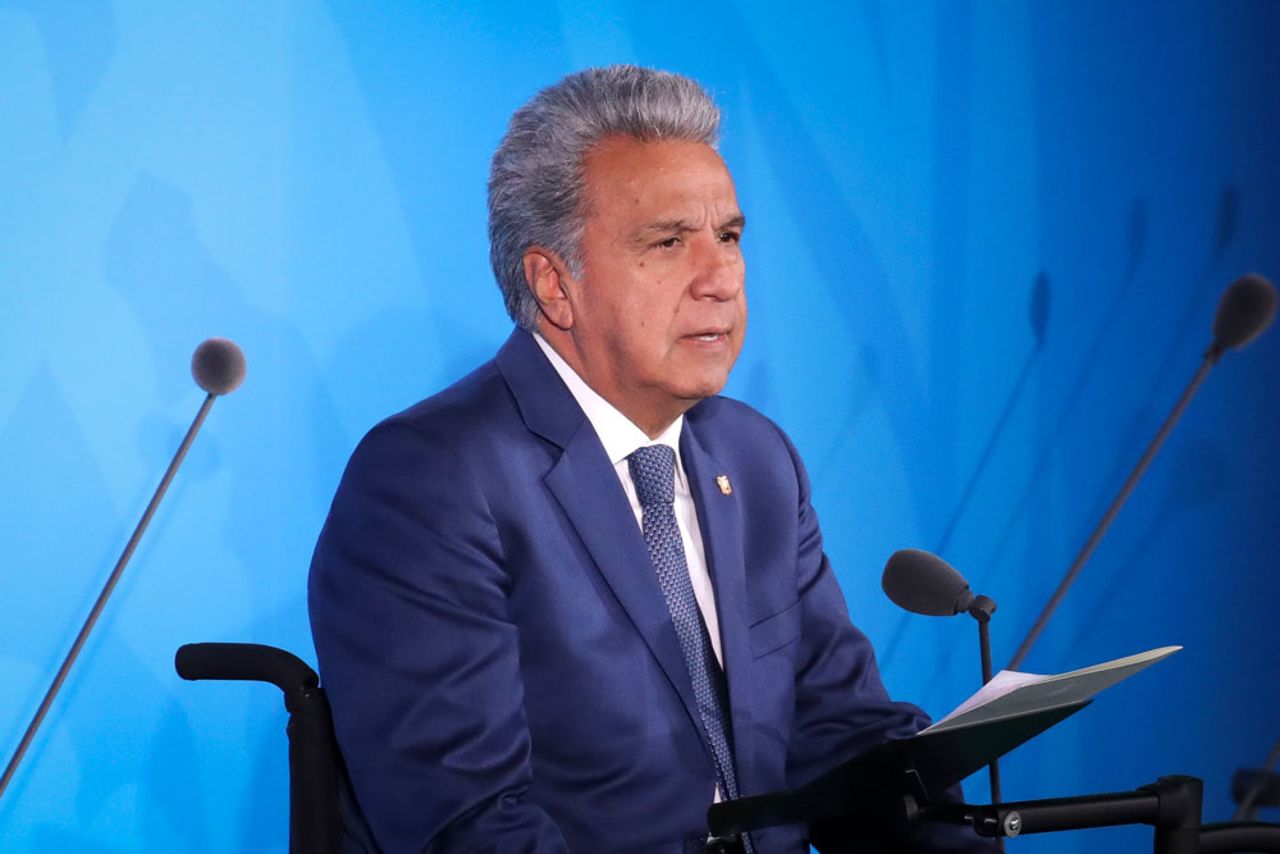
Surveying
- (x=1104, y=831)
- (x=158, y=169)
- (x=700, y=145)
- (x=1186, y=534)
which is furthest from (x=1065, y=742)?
(x=158, y=169)

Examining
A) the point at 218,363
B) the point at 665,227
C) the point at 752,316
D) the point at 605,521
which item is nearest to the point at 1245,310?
the point at 752,316

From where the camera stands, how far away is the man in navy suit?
5.65ft

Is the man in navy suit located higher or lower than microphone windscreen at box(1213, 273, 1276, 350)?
lower

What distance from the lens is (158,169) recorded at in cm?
235

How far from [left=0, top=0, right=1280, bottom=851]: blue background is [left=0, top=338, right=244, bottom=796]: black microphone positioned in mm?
Answer: 60

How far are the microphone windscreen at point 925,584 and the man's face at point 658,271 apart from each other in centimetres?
36

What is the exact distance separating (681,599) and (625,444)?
0.24 metres

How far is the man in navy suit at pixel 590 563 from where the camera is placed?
1721 mm

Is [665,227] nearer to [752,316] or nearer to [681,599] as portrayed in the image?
[681,599]

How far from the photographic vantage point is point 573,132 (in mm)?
1962

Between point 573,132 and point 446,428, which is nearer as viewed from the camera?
point 446,428

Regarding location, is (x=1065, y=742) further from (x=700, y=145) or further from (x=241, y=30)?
(x=241, y=30)

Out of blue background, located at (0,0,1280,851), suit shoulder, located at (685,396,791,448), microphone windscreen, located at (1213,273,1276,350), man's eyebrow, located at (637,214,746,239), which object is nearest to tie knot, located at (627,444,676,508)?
suit shoulder, located at (685,396,791,448)

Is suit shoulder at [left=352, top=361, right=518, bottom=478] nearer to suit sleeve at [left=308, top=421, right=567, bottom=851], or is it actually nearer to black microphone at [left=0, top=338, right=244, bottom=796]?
suit sleeve at [left=308, top=421, right=567, bottom=851]
